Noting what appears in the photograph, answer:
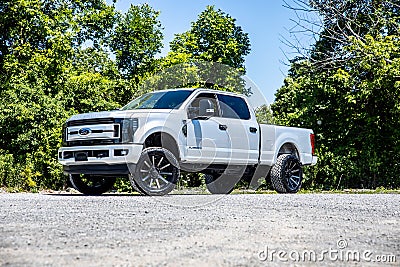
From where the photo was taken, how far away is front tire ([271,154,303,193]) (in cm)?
1373

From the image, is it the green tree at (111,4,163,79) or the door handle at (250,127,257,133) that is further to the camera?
the green tree at (111,4,163,79)

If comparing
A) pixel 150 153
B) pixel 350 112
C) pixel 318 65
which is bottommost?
pixel 150 153

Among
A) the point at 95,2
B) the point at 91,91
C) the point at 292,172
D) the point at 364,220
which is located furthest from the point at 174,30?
the point at 364,220

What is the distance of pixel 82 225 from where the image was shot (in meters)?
6.22

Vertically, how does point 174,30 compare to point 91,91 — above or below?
above

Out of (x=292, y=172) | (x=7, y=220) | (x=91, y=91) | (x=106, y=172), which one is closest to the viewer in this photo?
(x=7, y=220)

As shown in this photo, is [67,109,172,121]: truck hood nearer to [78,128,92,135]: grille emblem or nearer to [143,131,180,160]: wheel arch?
[78,128,92,135]: grille emblem

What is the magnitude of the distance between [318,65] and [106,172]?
1388 centimetres

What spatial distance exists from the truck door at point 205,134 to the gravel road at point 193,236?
3335 mm

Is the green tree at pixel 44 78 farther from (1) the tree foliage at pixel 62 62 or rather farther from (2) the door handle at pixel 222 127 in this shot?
(2) the door handle at pixel 222 127

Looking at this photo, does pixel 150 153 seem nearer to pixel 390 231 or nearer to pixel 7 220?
pixel 7 220

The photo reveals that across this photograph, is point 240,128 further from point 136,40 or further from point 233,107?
point 136,40

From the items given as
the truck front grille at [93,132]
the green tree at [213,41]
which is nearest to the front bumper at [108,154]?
the truck front grille at [93,132]

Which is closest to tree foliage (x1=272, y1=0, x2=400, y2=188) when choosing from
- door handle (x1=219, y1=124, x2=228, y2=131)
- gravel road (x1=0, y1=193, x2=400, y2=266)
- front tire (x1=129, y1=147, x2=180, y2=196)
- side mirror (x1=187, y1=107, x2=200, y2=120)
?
door handle (x1=219, y1=124, x2=228, y2=131)
